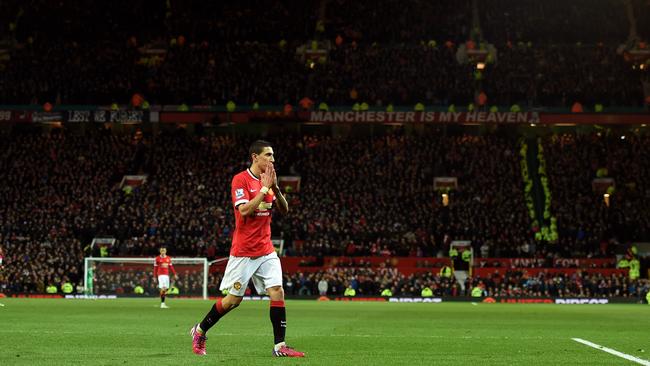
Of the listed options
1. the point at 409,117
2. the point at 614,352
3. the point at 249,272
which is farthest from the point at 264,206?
the point at 409,117

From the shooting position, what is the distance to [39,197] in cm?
5509

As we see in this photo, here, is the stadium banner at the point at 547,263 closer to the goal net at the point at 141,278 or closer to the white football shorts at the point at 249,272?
the goal net at the point at 141,278

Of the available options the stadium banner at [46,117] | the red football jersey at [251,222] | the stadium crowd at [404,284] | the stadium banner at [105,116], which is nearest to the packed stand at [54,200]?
the stadium banner at [46,117]

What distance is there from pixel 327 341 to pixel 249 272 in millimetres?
3546

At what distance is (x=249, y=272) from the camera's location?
488 inches

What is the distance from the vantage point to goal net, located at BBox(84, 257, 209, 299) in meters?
44.1

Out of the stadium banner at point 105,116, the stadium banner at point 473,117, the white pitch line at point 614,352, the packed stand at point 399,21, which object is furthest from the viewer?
the packed stand at point 399,21

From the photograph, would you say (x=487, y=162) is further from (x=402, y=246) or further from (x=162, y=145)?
(x=162, y=145)

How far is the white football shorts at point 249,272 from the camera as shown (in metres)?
12.3

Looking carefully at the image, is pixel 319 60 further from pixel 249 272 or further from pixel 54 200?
pixel 249 272

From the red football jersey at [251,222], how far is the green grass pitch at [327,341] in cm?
140

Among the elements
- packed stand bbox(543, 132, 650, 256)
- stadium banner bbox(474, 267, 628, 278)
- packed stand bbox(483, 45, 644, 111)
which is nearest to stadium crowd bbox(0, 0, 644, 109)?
packed stand bbox(483, 45, 644, 111)

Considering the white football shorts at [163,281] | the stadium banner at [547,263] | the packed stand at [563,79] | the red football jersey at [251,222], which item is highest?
the packed stand at [563,79]

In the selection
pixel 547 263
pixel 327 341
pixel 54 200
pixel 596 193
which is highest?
pixel 596 193
